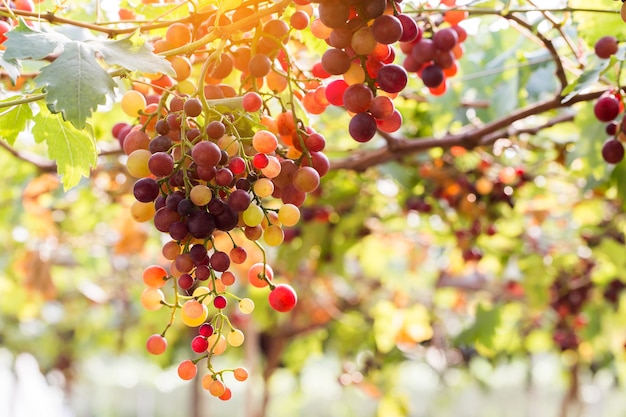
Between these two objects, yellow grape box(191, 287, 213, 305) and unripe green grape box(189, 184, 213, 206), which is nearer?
unripe green grape box(189, 184, 213, 206)

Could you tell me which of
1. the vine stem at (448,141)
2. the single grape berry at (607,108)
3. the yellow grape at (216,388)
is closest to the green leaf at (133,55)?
the yellow grape at (216,388)

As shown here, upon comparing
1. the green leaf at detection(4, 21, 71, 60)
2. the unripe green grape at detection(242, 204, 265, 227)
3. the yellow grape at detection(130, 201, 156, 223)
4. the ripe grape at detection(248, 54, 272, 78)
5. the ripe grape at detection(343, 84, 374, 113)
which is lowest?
the yellow grape at detection(130, 201, 156, 223)

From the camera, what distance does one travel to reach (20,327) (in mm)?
8602

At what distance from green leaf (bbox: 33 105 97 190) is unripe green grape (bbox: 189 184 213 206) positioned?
0.31m

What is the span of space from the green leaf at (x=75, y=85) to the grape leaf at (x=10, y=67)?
0.04 metres

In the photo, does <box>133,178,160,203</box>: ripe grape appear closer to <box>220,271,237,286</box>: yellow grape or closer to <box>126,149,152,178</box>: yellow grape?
<box>126,149,152,178</box>: yellow grape

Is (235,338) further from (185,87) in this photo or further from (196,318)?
(185,87)

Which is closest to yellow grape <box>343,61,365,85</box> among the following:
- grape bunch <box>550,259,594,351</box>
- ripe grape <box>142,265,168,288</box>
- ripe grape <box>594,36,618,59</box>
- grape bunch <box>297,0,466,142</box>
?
grape bunch <box>297,0,466,142</box>

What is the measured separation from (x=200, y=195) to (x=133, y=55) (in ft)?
0.60

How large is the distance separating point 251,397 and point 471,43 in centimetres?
239

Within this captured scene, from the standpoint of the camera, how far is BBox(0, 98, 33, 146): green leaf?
0.96 m

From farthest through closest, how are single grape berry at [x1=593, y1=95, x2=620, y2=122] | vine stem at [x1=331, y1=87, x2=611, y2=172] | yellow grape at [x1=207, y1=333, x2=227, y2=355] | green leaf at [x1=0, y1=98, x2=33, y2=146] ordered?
vine stem at [x1=331, y1=87, x2=611, y2=172] < single grape berry at [x1=593, y1=95, x2=620, y2=122] < green leaf at [x1=0, y1=98, x2=33, y2=146] < yellow grape at [x1=207, y1=333, x2=227, y2=355]

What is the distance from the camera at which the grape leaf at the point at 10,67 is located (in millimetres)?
731

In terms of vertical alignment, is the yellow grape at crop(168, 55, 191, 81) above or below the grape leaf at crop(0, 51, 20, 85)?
below
